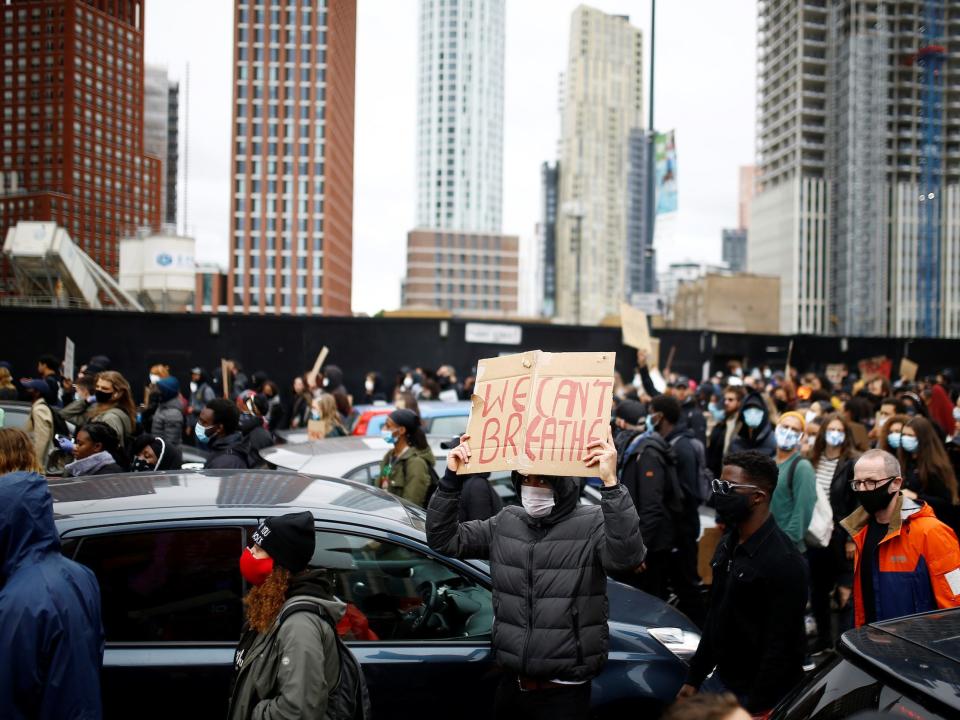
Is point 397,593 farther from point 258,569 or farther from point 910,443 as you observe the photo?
point 910,443

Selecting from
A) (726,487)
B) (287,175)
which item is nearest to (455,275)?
(287,175)

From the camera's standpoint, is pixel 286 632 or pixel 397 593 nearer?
pixel 286 632

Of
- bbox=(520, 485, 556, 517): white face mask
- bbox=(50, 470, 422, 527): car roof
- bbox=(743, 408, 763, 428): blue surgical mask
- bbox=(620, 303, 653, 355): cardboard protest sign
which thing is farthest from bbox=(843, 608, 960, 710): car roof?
bbox=(620, 303, 653, 355): cardboard protest sign

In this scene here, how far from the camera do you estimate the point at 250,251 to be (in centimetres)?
14500

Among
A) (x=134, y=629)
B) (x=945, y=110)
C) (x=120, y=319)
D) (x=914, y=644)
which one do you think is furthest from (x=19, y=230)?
(x=945, y=110)

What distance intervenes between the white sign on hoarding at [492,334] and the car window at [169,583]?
18178mm

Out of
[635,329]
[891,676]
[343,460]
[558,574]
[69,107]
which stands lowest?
[343,460]

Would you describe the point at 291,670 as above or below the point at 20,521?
below

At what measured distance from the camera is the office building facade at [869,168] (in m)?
112

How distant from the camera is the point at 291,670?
256 centimetres

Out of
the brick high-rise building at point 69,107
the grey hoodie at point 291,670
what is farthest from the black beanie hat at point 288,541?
the brick high-rise building at point 69,107

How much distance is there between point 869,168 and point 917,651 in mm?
127973

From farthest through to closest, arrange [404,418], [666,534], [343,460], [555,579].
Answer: [343,460] < [404,418] < [666,534] < [555,579]

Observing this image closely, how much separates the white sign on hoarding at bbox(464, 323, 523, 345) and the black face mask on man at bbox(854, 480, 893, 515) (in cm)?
1787
